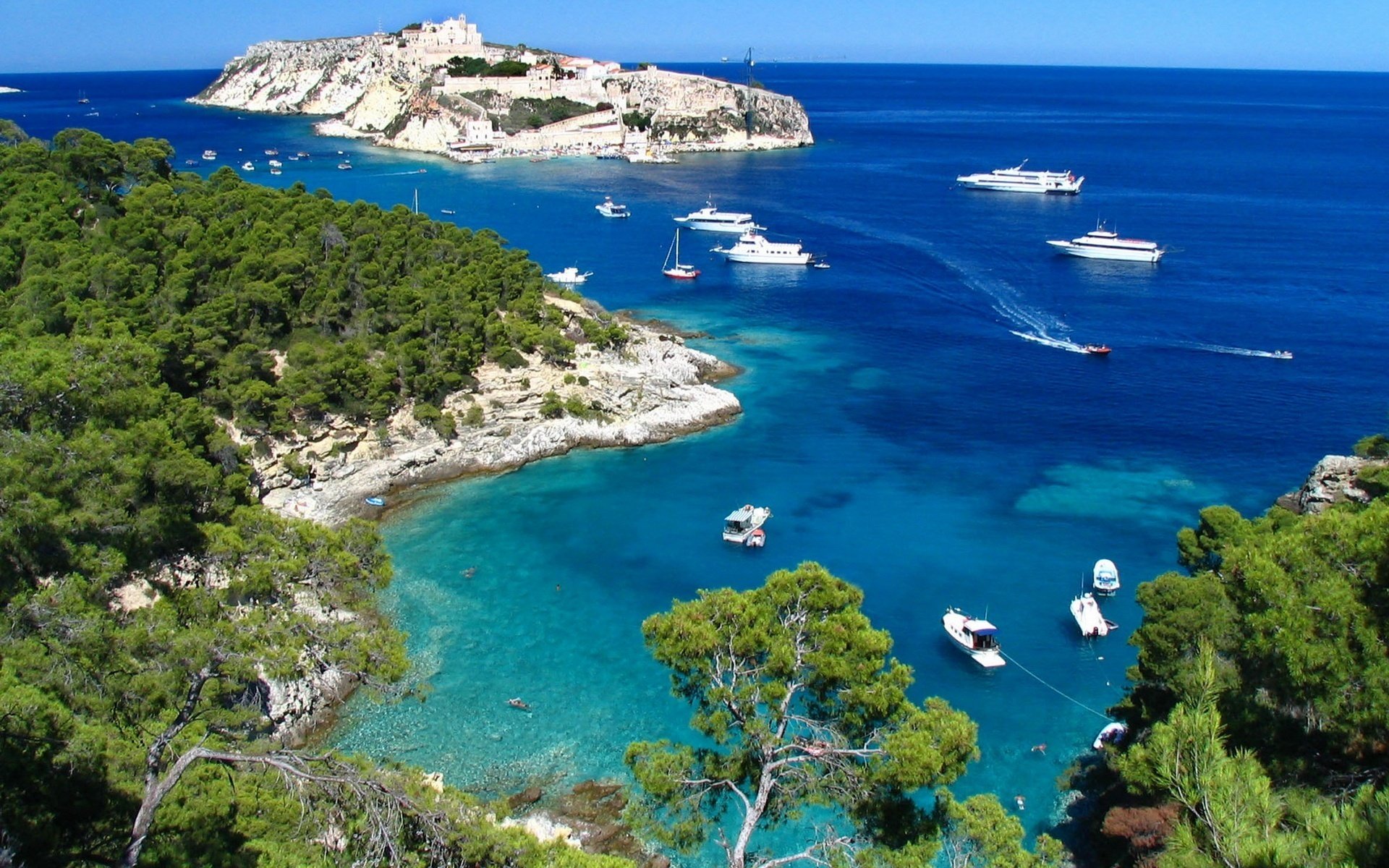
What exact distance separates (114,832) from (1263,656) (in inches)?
541

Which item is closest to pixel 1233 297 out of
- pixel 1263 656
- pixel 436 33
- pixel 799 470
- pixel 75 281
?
pixel 799 470

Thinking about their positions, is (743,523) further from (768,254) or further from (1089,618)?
(768,254)

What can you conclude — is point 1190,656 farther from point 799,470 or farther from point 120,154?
point 120,154

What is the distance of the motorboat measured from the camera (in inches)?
1018

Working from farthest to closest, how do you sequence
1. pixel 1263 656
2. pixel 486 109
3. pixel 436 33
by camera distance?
pixel 436 33 → pixel 486 109 → pixel 1263 656

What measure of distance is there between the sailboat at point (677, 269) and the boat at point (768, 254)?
3.52 meters

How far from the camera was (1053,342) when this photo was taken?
50969 mm

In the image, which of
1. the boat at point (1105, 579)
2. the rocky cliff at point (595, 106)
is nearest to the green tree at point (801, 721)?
the boat at point (1105, 579)

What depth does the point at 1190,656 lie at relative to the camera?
17.9m

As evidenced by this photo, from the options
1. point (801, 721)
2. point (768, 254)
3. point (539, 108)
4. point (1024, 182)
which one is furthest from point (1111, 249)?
point (539, 108)

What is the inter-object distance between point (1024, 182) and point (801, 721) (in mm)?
94426

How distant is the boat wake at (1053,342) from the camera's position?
4975 cm

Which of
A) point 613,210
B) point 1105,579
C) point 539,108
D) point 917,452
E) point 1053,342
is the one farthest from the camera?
point 539,108

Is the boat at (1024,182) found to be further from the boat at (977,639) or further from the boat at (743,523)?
the boat at (977,639)
